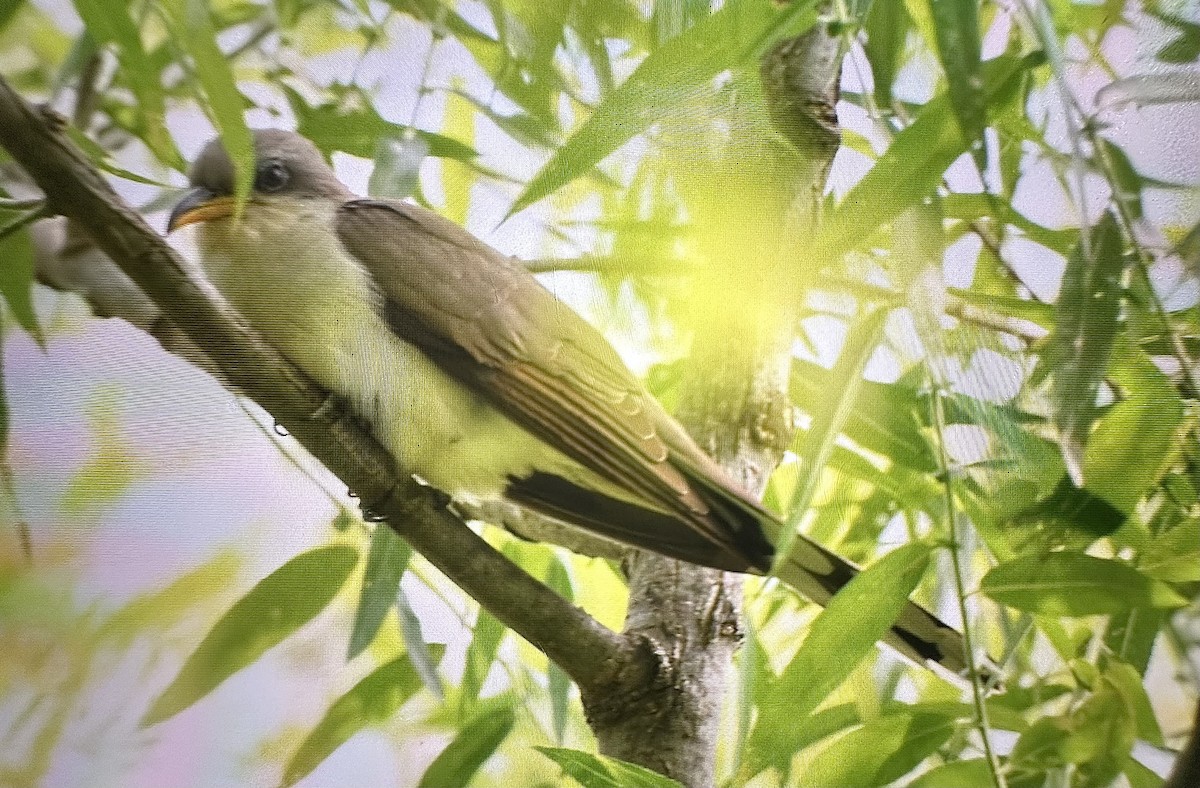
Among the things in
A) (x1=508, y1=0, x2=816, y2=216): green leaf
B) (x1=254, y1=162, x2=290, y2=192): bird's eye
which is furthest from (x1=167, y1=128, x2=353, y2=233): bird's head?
(x1=508, y1=0, x2=816, y2=216): green leaf

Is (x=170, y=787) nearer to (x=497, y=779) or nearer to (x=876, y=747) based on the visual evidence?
(x=497, y=779)

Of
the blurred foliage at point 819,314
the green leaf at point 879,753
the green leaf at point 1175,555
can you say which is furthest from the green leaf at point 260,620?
the green leaf at point 1175,555

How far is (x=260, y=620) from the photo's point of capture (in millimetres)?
460

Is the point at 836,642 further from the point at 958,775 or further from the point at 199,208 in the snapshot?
the point at 199,208

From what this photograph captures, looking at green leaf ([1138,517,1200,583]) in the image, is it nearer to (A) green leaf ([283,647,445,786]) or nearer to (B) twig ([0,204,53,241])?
(A) green leaf ([283,647,445,786])

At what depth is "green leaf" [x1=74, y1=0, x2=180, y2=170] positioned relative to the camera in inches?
15.9

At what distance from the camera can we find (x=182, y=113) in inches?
16.6

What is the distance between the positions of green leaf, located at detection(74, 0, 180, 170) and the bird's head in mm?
13

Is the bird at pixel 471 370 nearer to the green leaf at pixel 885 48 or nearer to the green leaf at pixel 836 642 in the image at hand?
the green leaf at pixel 836 642

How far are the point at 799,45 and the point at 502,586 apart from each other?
26 cm

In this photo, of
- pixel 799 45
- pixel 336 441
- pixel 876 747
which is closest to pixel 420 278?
pixel 336 441

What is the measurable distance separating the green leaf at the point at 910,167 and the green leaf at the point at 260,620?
262 millimetres

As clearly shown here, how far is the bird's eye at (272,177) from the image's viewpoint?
434 mm

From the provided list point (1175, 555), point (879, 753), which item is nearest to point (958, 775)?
point (879, 753)
